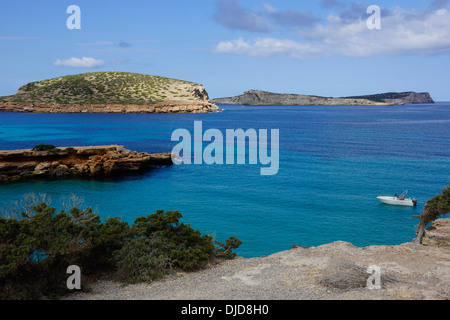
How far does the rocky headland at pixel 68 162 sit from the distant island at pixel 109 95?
294 ft

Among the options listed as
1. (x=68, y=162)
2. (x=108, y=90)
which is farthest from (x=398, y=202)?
(x=108, y=90)

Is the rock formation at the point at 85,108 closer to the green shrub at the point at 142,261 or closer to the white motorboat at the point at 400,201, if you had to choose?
the white motorboat at the point at 400,201

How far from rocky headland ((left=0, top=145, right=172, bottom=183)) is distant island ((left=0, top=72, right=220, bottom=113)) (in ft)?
294

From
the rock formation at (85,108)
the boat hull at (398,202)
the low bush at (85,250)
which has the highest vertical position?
the rock formation at (85,108)

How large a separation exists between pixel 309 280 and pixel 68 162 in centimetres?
3392

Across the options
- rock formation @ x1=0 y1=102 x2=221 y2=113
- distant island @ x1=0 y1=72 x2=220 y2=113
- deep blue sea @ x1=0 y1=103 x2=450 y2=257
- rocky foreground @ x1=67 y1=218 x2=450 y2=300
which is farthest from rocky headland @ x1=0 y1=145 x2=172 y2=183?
distant island @ x1=0 y1=72 x2=220 y2=113

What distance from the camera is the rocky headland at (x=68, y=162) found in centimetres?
3738

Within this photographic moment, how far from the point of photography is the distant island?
12700 cm

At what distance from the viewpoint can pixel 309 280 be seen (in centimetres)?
1298

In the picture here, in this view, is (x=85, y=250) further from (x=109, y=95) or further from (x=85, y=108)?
(x=109, y=95)

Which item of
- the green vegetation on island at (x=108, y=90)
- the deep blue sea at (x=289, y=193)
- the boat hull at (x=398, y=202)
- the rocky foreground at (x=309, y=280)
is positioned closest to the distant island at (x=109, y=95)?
the green vegetation on island at (x=108, y=90)

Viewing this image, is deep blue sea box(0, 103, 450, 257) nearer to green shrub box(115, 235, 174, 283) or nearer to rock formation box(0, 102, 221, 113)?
green shrub box(115, 235, 174, 283)
